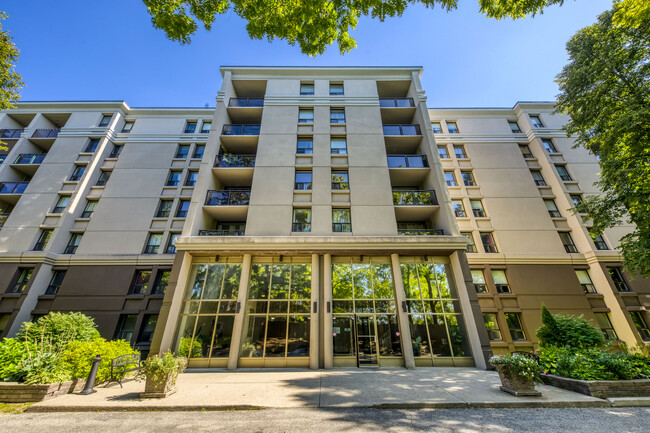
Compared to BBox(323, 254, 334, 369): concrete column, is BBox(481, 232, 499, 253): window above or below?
above

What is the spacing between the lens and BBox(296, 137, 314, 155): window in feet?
61.0

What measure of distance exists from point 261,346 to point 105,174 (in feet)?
69.2

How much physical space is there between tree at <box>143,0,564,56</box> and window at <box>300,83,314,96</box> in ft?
51.1

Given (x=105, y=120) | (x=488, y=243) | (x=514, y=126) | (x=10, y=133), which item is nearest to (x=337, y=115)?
(x=488, y=243)

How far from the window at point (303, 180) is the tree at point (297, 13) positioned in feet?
35.0

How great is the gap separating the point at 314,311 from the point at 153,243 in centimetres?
1444

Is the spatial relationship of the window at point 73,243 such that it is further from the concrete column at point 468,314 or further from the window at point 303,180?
the concrete column at point 468,314

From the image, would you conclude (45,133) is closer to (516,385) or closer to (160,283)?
(160,283)

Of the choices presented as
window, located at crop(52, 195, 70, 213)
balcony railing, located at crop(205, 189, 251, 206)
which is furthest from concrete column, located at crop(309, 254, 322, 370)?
window, located at crop(52, 195, 70, 213)

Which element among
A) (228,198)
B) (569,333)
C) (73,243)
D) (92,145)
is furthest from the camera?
(92,145)

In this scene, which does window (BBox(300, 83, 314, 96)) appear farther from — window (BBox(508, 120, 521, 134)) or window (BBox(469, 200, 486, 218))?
window (BBox(508, 120, 521, 134))

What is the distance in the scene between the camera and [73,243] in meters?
19.1

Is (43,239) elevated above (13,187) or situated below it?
below

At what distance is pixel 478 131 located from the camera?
24188 millimetres
